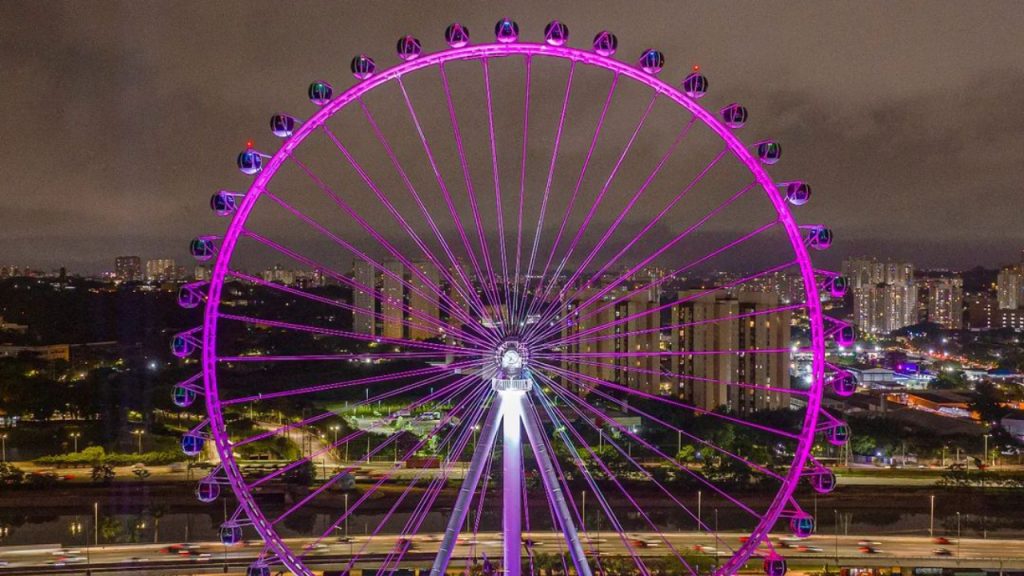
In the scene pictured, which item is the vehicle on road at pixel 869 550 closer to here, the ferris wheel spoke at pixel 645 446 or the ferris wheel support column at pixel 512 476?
the ferris wheel spoke at pixel 645 446

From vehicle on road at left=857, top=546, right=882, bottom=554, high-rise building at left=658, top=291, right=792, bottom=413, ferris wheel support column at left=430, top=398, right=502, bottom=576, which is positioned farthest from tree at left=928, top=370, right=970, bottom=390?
ferris wheel support column at left=430, top=398, right=502, bottom=576

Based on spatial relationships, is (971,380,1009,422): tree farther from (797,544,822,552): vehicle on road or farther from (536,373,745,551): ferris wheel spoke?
(797,544,822,552): vehicle on road

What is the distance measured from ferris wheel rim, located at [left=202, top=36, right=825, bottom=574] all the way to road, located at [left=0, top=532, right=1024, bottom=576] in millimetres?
5505

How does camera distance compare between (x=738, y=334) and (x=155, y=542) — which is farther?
(x=738, y=334)

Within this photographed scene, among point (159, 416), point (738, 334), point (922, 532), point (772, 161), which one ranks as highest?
point (772, 161)

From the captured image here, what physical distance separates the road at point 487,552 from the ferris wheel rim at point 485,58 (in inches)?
217

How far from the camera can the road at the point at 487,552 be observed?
36.6ft

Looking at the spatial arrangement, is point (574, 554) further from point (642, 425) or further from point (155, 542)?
point (642, 425)

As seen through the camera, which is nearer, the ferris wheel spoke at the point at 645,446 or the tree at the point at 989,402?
the ferris wheel spoke at the point at 645,446

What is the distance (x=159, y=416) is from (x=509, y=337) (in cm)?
1694

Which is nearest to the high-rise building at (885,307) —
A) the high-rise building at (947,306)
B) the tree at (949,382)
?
the high-rise building at (947,306)

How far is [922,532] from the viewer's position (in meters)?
14.2

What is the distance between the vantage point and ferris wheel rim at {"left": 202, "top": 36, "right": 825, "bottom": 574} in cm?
590

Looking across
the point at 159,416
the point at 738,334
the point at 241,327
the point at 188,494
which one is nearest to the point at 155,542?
the point at 188,494
